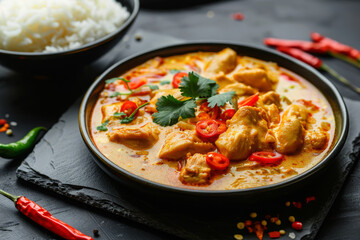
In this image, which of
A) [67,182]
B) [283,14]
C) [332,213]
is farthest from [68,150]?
[283,14]

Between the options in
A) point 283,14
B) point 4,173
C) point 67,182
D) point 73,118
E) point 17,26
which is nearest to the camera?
point 67,182

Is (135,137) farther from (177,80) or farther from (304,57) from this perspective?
(304,57)

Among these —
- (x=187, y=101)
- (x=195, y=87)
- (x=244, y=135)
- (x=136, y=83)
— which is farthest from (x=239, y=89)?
(x=136, y=83)

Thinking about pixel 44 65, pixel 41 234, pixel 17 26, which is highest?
pixel 17 26

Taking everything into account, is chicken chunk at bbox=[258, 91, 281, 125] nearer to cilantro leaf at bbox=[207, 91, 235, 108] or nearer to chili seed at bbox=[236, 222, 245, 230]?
cilantro leaf at bbox=[207, 91, 235, 108]

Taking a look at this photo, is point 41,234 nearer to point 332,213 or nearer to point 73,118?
point 73,118

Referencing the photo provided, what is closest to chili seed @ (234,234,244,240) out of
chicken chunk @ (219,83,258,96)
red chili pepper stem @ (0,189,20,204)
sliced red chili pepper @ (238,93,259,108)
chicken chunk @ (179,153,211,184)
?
chicken chunk @ (179,153,211,184)

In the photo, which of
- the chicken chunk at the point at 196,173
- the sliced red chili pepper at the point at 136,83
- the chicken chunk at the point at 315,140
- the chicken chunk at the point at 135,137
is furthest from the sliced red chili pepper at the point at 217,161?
the sliced red chili pepper at the point at 136,83
